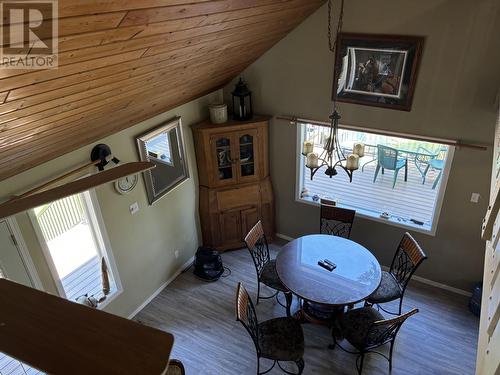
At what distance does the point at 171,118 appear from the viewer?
451 centimetres

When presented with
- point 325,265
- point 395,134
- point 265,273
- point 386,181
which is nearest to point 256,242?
point 265,273

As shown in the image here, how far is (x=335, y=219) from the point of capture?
4906 millimetres

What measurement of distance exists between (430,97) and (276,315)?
2977 millimetres

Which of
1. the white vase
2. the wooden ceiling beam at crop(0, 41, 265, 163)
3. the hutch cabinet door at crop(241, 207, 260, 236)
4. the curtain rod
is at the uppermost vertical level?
the wooden ceiling beam at crop(0, 41, 265, 163)

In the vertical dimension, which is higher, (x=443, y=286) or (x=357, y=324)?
(x=357, y=324)

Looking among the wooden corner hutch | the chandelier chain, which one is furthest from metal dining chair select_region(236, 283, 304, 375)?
the chandelier chain

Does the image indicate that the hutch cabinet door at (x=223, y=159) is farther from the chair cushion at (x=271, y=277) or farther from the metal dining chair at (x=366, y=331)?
the metal dining chair at (x=366, y=331)

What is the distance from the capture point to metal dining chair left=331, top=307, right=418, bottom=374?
11.2 feet

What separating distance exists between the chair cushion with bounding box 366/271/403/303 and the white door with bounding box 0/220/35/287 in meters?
3.32

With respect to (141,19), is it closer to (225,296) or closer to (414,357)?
(225,296)

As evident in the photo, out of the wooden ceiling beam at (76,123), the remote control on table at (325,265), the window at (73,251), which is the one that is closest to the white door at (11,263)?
the wooden ceiling beam at (76,123)

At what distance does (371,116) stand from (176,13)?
292 centimetres

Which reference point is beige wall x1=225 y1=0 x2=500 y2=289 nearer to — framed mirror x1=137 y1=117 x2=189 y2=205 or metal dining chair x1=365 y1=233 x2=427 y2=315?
metal dining chair x1=365 y1=233 x2=427 y2=315

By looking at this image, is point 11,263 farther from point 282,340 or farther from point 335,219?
point 335,219
